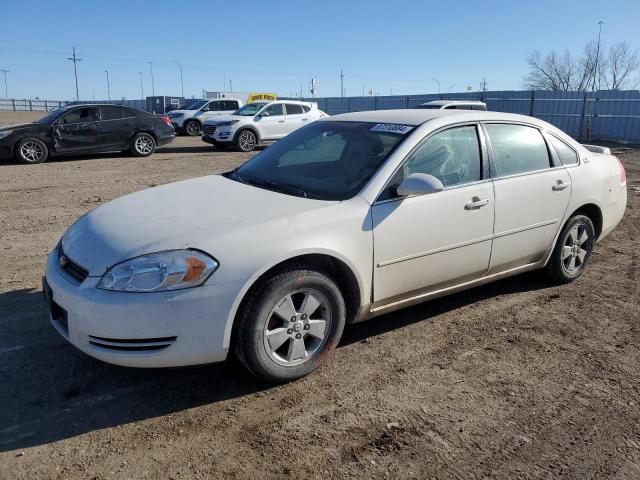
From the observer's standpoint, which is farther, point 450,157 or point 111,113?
point 111,113

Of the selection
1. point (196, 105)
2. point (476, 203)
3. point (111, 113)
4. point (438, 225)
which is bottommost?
point (438, 225)

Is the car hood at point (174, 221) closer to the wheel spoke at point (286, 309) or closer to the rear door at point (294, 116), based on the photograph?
the wheel spoke at point (286, 309)

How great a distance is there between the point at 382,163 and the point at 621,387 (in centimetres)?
204

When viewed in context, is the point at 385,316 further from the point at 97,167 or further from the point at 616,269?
the point at 97,167

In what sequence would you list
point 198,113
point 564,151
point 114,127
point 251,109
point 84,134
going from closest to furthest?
point 564,151, point 84,134, point 114,127, point 251,109, point 198,113

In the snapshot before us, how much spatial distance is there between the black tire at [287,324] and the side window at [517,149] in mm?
1846

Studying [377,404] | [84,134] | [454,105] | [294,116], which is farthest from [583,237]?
[294,116]

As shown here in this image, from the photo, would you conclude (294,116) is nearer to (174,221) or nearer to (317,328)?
(174,221)

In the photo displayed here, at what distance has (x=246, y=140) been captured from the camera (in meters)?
17.7

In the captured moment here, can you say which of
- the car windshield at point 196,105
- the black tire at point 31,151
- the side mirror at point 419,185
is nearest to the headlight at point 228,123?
the black tire at point 31,151

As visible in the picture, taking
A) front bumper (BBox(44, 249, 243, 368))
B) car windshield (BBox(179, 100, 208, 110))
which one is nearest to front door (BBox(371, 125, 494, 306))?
front bumper (BBox(44, 249, 243, 368))

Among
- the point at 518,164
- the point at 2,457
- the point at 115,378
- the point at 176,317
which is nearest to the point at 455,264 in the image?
the point at 518,164

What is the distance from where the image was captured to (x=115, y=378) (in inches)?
134

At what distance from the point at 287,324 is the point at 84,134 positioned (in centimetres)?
1287
